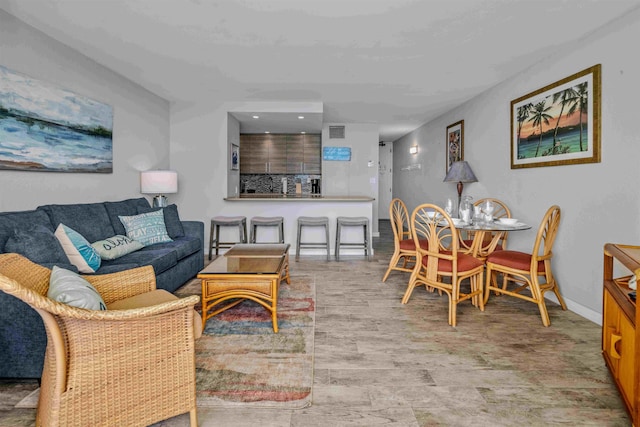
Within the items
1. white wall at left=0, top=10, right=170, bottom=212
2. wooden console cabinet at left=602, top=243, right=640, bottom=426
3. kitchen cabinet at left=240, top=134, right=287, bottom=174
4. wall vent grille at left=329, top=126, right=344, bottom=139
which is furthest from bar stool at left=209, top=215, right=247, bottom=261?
wooden console cabinet at left=602, top=243, right=640, bottom=426

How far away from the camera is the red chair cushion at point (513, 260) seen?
281cm

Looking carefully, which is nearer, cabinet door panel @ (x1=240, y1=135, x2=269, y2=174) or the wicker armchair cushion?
the wicker armchair cushion

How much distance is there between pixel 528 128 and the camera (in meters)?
3.64

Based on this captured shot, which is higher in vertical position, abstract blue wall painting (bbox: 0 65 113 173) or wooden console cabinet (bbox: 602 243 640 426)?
abstract blue wall painting (bbox: 0 65 113 173)

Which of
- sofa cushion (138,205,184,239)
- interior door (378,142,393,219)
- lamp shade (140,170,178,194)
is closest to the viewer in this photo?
sofa cushion (138,205,184,239)

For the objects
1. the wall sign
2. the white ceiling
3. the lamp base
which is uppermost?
the white ceiling

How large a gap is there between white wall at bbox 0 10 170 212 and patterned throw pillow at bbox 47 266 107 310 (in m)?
1.80

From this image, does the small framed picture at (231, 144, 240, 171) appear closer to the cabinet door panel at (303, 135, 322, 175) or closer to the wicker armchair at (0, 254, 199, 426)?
the cabinet door panel at (303, 135, 322, 175)

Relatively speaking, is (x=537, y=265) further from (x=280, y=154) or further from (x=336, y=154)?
(x=280, y=154)

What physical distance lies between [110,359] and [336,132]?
6.39m

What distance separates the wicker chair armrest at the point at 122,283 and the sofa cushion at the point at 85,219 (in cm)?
130

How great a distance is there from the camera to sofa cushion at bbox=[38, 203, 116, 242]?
2.78 meters

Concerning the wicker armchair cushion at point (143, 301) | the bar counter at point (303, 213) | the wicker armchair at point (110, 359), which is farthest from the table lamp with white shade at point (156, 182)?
the wicker armchair at point (110, 359)

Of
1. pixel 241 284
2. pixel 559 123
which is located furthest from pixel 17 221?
pixel 559 123
